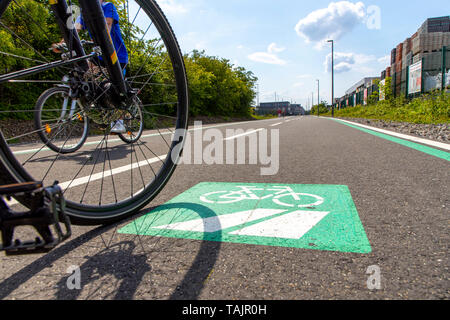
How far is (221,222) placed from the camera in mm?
1656

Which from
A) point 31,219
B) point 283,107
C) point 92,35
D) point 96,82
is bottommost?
point 31,219

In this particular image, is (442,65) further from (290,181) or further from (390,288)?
(390,288)

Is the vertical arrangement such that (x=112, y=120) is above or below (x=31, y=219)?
above

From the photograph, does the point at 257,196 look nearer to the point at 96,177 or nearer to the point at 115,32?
the point at 96,177

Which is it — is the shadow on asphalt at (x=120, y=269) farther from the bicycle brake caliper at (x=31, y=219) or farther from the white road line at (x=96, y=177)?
the white road line at (x=96, y=177)

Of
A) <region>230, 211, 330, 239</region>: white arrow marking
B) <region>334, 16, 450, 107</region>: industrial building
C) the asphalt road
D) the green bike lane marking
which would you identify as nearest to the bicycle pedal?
the asphalt road

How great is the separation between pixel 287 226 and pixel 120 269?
87 cm

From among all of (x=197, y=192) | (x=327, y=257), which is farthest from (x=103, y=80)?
(x=327, y=257)

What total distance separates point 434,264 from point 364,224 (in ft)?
1.45

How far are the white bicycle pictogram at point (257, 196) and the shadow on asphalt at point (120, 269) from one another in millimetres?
677

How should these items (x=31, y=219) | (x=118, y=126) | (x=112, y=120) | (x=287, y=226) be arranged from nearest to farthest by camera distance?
(x=31, y=219) < (x=287, y=226) < (x=112, y=120) < (x=118, y=126)

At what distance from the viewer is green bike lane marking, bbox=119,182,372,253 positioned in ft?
4.66

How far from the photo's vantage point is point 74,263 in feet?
4.05

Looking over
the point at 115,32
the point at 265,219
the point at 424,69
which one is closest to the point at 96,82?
the point at 115,32
